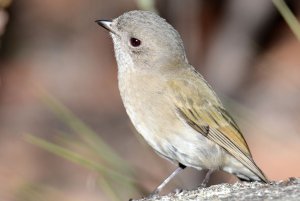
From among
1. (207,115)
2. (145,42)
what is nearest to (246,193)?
(207,115)

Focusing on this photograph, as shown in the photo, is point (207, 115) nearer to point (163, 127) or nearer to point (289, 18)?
point (163, 127)

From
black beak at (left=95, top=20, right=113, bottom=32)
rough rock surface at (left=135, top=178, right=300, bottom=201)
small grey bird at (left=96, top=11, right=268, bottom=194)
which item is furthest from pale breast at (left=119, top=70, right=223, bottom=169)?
rough rock surface at (left=135, top=178, right=300, bottom=201)

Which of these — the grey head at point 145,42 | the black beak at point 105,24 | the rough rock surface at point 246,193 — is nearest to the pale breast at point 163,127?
→ the grey head at point 145,42

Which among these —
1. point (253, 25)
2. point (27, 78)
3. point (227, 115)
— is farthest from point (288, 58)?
point (227, 115)

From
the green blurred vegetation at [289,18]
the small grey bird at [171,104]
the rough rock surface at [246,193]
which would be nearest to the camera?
the rough rock surface at [246,193]

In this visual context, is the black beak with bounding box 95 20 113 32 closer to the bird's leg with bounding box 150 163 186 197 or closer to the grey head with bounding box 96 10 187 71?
the grey head with bounding box 96 10 187 71

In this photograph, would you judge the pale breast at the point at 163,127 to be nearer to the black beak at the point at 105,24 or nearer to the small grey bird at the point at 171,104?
the small grey bird at the point at 171,104
